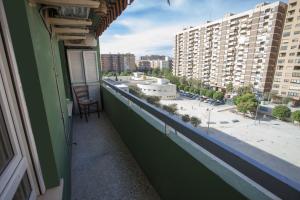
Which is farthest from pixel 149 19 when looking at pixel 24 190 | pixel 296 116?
pixel 296 116

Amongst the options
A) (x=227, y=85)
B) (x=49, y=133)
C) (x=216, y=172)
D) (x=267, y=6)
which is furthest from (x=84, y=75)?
(x=267, y=6)

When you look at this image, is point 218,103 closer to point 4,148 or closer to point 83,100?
point 83,100

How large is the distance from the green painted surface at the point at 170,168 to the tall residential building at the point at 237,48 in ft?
106

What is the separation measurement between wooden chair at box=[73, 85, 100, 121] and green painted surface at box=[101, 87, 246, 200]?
2.37 meters

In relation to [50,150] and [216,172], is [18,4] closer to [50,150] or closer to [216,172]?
[50,150]

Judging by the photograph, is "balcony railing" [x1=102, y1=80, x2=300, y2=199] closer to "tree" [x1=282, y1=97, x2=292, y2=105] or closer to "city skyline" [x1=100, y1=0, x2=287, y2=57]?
"city skyline" [x1=100, y1=0, x2=287, y2=57]

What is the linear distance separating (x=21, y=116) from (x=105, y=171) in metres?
1.65

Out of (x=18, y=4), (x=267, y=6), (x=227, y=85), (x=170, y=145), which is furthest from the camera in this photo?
(x=227, y=85)

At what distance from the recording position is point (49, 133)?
104cm

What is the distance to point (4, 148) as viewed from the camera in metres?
0.69

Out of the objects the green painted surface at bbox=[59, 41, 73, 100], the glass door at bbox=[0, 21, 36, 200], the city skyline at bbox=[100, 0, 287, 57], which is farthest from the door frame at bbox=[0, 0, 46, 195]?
the green painted surface at bbox=[59, 41, 73, 100]

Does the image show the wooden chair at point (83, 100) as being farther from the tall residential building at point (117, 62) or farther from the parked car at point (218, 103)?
the tall residential building at point (117, 62)

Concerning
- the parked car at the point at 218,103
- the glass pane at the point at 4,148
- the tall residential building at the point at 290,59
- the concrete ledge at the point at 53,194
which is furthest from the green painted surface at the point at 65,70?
the tall residential building at the point at 290,59

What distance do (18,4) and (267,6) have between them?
36.7 metres
